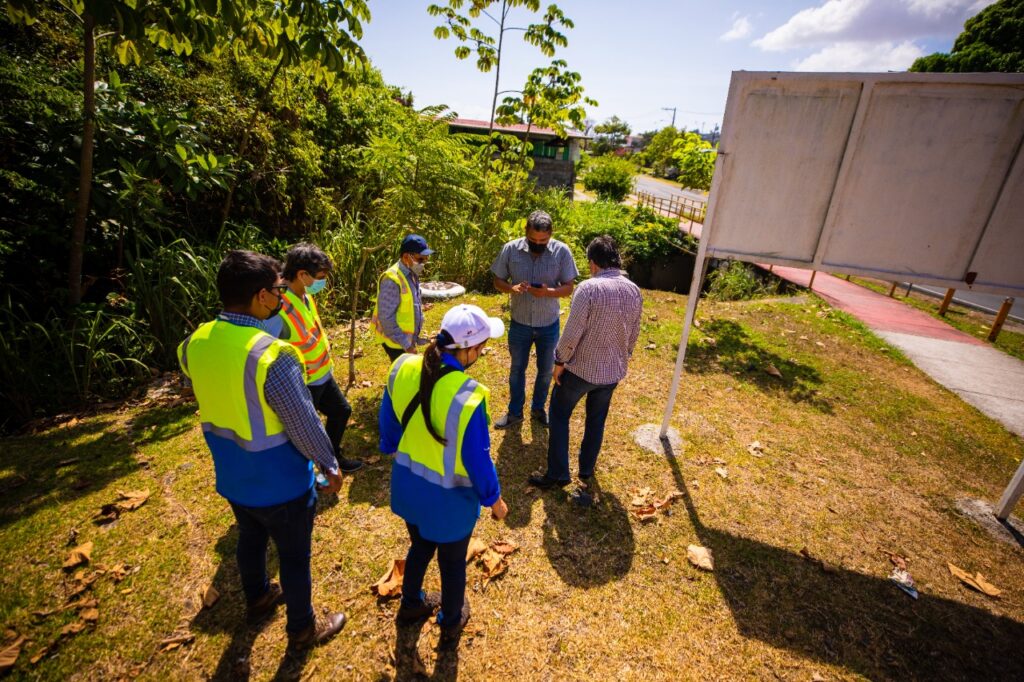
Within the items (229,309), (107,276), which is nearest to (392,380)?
(229,309)

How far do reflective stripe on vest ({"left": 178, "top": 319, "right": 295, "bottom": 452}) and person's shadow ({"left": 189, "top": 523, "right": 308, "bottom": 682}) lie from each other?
1.47 meters

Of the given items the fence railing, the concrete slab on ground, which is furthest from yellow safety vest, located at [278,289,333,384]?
the fence railing

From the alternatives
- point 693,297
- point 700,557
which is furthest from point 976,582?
point 693,297

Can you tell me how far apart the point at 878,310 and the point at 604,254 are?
1101 centimetres

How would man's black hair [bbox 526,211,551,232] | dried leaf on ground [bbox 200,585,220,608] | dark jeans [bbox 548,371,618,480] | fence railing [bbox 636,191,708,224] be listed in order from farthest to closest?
fence railing [bbox 636,191,708,224] → man's black hair [bbox 526,211,551,232] → dark jeans [bbox 548,371,618,480] → dried leaf on ground [bbox 200,585,220,608]

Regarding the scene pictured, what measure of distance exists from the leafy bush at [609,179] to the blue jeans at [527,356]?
79.8 ft

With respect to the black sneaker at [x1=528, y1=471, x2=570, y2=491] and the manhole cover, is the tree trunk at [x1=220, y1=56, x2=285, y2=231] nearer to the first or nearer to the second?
the manhole cover

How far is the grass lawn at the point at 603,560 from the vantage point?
2.64 meters

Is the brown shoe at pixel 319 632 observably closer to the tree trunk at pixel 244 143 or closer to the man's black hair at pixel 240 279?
the man's black hair at pixel 240 279

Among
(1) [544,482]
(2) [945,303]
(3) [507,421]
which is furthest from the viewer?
(2) [945,303]

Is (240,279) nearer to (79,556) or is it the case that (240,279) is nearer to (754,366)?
(79,556)

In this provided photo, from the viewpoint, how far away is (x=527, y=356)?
461 centimetres

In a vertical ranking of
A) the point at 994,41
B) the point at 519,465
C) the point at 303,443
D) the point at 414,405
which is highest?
the point at 994,41

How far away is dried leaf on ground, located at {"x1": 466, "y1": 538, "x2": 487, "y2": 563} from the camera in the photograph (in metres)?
3.32
